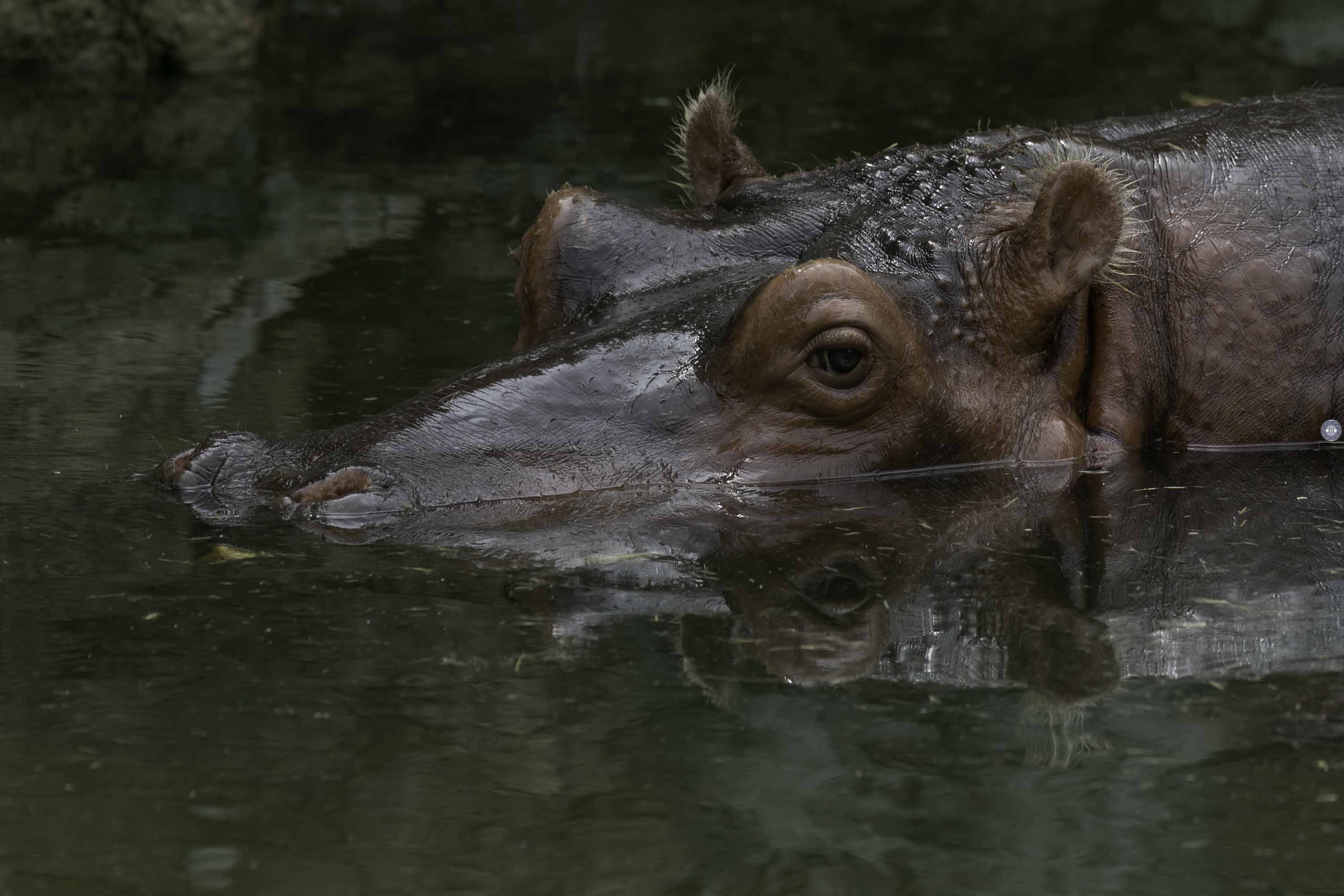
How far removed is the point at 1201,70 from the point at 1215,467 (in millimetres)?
8397

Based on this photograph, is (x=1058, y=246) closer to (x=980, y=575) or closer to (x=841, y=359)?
(x=841, y=359)

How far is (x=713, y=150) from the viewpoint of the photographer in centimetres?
611

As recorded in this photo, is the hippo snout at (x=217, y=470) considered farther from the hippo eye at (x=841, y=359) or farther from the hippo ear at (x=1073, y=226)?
the hippo ear at (x=1073, y=226)

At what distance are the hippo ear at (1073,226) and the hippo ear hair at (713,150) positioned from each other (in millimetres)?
Answer: 1299

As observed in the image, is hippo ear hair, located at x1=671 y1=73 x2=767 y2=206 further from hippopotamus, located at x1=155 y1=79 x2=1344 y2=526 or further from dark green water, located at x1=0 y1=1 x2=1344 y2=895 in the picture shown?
dark green water, located at x1=0 y1=1 x2=1344 y2=895

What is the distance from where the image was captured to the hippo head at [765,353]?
4.70 m

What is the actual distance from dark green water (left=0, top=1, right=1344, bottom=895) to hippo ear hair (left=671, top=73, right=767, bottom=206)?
1078 mm

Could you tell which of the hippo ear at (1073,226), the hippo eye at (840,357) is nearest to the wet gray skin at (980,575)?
the hippo eye at (840,357)

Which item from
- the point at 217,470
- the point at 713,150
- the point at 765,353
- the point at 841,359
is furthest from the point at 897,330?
the point at 217,470

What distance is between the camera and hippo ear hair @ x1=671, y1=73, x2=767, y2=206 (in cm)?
606

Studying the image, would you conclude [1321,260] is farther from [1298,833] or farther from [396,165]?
[396,165]

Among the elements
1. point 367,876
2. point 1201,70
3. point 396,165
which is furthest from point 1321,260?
point 1201,70

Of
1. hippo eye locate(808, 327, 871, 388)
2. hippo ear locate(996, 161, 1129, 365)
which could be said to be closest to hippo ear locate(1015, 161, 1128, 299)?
hippo ear locate(996, 161, 1129, 365)

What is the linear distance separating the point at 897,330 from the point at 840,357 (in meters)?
0.16
